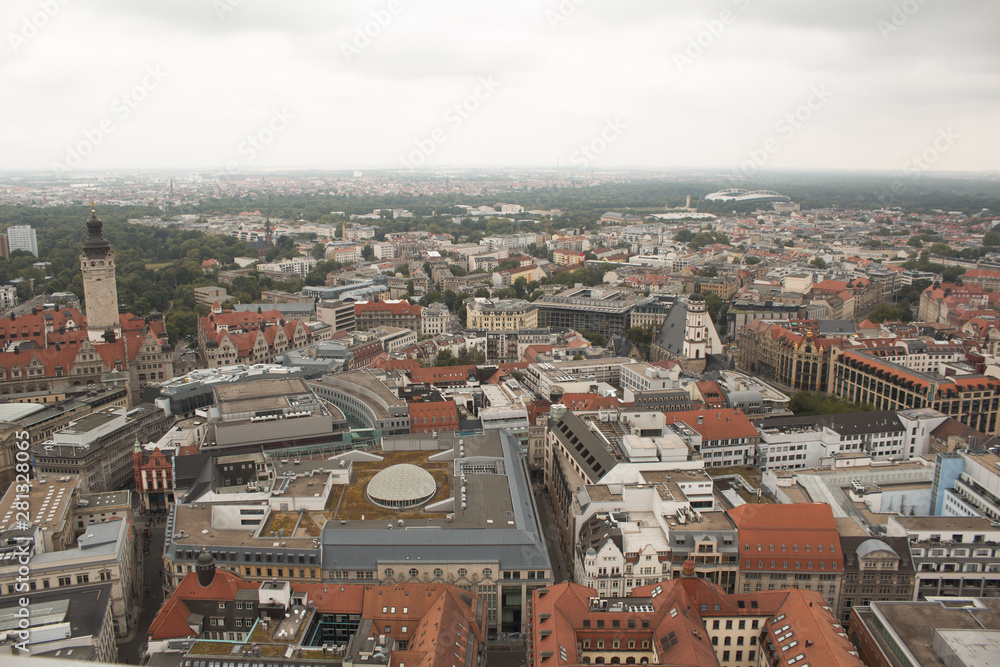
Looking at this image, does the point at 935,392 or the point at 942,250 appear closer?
the point at 935,392

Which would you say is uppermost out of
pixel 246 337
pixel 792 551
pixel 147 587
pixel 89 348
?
pixel 89 348

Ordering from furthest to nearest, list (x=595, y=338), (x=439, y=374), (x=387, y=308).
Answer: (x=387, y=308)
(x=595, y=338)
(x=439, y=374)

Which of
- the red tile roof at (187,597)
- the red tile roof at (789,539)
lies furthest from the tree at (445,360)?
the red tile roof at (187,597)

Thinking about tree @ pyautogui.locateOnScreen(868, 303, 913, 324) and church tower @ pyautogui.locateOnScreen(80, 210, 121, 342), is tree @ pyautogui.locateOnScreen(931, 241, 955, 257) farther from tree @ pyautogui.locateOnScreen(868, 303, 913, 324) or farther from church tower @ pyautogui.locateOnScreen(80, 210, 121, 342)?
church tower @ pyautogui.locateOnScreen(80, 210, 121, 342)

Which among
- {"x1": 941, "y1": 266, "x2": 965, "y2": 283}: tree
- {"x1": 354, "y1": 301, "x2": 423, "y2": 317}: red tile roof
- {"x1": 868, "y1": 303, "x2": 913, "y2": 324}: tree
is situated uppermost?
{"x1": 941, "y1": 266, "x2": 965, "y2": 283}: tree

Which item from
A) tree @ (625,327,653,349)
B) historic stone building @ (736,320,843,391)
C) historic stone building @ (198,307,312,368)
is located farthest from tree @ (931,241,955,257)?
historic stone building @ (198,307,312,368)

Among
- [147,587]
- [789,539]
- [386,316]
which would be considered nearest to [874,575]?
[789,539]

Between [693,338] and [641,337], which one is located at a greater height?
[693,338]

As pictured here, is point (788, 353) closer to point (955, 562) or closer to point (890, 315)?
point (890, 315)
